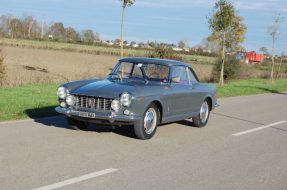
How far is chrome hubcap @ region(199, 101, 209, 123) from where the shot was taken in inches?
451

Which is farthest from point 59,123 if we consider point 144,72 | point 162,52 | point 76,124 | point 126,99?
point 162,52

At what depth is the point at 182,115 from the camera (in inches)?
410

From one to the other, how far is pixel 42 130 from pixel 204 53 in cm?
10008

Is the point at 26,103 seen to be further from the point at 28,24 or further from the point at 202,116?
the point at 28,24

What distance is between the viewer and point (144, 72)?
10.2m

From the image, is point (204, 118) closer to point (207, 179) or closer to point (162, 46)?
A: point (207, 179)

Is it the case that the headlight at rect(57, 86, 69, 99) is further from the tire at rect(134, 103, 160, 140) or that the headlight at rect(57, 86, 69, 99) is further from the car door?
the car door

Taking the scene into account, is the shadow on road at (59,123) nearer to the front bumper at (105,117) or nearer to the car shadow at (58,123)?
the car shadow at (58,123)

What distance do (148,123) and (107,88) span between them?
1.00m

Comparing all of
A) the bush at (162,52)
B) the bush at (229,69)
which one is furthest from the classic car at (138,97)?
the bush at (229,69)

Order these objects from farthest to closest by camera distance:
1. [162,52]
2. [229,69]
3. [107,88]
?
[229,69] → [162,52] → [107,88]

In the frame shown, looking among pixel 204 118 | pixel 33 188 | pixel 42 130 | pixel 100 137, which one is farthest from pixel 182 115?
pixel 33 188

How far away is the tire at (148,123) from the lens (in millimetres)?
8961

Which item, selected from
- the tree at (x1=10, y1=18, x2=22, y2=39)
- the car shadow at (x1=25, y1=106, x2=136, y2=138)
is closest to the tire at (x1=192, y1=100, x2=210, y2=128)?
the car shadow at (x1=25, y1=106, x2=136, y2=138)
